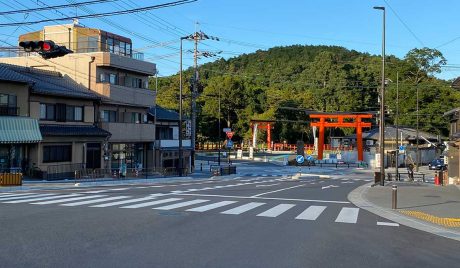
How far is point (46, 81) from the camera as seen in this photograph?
36.2 metres

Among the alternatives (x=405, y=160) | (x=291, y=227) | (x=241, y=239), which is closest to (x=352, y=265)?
(x=241, y=239)

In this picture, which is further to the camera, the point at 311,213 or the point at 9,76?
the point at 9,76

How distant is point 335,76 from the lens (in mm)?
103500

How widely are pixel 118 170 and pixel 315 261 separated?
29.6m

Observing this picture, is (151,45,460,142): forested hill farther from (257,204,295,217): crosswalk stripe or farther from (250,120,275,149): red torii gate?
(257,204,295,217): crosswalk stripe

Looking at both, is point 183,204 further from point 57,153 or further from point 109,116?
point 109,116

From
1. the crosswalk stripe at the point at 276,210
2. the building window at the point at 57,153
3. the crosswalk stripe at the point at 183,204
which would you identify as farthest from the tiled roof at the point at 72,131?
the crosswalk stripe at the point at 276,210

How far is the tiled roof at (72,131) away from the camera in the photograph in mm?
32878

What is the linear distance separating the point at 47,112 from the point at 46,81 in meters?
3.15

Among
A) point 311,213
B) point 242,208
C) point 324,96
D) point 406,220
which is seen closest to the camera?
point 406,220

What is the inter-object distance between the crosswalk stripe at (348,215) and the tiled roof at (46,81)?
22958 mm

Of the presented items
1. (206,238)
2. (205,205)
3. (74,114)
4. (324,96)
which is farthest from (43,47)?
(324,96)

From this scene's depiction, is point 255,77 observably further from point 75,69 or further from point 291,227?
point 291,227

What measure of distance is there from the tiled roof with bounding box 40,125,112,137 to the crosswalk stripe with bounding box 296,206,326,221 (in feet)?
70.9
